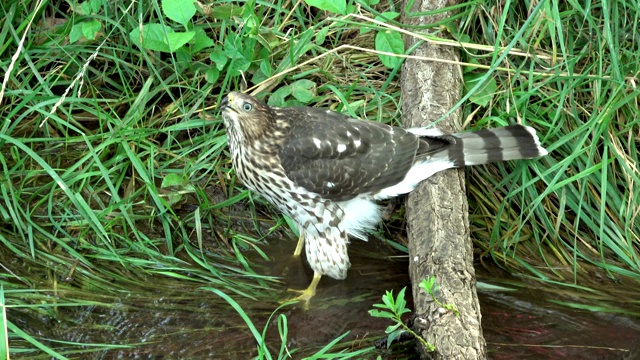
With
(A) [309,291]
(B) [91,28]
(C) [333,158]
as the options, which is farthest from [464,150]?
(B) [91,28]

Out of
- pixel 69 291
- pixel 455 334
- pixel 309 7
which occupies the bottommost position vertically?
pixel 69 291

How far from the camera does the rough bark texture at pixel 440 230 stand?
3.65 meters

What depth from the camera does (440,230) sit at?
4.23m

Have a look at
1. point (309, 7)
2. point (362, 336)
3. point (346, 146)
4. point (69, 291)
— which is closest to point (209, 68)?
point (309, 7)

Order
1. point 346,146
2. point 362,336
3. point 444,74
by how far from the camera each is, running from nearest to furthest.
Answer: point 362,336
point 346,146
point 444,74

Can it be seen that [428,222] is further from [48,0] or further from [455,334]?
[48,0]

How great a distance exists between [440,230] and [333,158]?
0.70 metres

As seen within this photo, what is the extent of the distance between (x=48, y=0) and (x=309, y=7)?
5.49 feet

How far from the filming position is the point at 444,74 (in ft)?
16.8

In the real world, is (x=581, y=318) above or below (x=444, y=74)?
below

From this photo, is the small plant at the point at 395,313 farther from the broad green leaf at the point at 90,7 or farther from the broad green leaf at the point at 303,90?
the broad green leaf at the point at 90,7

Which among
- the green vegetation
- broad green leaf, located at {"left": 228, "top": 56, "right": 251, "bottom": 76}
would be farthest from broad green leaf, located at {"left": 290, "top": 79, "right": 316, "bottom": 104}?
broad green leaf, located at {"left": 228, "top": 56, "right": 251, "bottom": 76}

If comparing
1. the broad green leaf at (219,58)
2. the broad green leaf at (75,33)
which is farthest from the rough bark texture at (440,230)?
the broad green leaf at (75,33)

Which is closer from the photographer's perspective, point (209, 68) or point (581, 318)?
point (581, 318)
